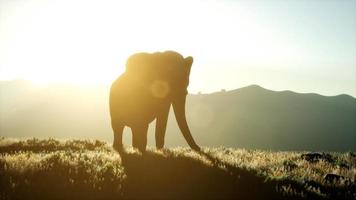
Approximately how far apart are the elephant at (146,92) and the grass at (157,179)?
64.4 inches

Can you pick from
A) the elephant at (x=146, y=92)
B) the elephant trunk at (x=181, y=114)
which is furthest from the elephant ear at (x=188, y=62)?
the elephant trunk at (x=181, y=114)

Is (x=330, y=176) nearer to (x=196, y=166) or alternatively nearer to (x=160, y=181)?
Answer: (x=196, y=166)

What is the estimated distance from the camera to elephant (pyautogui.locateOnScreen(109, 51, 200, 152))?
14.7 m

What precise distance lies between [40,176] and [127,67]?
19.9ft

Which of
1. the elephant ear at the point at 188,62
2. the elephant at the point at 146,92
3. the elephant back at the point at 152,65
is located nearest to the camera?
the elephant at the point at 146,92

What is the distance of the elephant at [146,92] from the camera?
1470 centimetres

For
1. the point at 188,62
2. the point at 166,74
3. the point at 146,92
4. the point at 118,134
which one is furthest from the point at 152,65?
the point at 118,134

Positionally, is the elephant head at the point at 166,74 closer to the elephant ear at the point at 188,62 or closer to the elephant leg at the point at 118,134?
the elephant ear at the point at 188,62

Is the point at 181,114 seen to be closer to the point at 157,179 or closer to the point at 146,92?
the point at 146,92

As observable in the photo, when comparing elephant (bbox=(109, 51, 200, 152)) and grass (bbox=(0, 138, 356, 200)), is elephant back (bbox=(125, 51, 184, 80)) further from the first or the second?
grass (bbox=(0, 138, 356, 200))

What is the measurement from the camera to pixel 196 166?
12.2 meters

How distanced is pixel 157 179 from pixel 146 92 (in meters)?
4.75

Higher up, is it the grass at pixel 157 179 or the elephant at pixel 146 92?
the elephant at pixel 146 92

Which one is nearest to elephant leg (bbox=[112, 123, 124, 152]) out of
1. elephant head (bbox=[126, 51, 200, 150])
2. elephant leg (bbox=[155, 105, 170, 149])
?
elephant leg (bbox=[155, 105, 170, 149])
